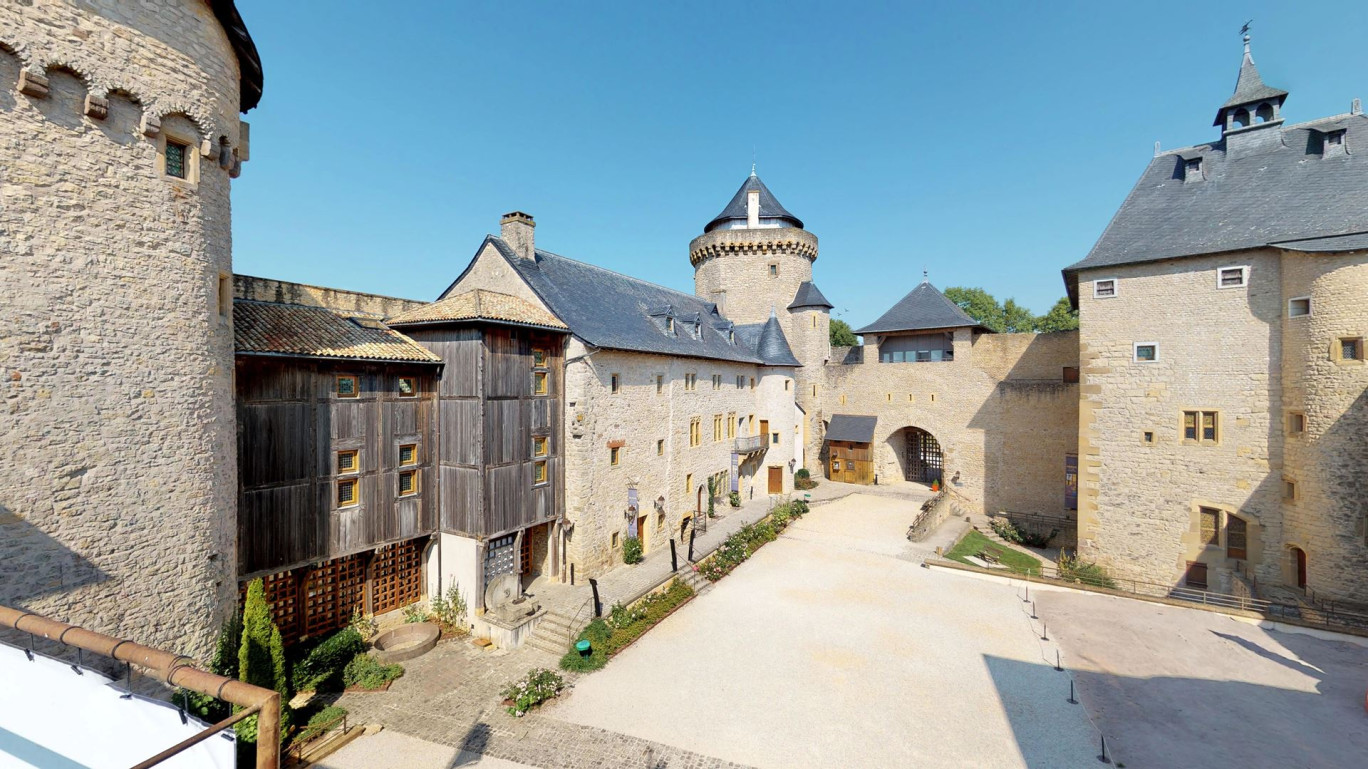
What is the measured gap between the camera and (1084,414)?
19.5 m

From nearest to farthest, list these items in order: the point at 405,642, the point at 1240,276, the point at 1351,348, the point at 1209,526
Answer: the point at 405,642
the point at 1351,348
the point at 1240,276
the point at 1209,526

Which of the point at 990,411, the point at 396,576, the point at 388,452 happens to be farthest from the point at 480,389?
the point at 990,411

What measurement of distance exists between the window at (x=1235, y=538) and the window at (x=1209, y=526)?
251 millimetres

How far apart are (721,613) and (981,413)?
64.0 feet

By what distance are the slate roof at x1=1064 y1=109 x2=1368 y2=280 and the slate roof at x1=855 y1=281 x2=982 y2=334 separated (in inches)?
327

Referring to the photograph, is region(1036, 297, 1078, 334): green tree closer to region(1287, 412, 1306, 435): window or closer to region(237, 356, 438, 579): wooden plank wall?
region(1287, 412, 1306, 435): window

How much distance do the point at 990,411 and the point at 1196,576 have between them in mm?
10815

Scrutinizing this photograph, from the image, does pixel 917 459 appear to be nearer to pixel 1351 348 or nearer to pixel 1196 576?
pixel 1196 576

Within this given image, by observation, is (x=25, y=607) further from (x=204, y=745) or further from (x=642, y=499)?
(x=642, y=499)

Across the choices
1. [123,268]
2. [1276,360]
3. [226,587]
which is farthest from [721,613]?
[1276,360]

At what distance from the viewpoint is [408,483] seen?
14.2 metres

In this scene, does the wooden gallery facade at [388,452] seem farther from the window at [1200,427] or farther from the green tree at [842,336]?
the green tree at [842,336]

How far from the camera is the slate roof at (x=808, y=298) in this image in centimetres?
3116

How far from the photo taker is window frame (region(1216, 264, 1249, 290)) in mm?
16672
